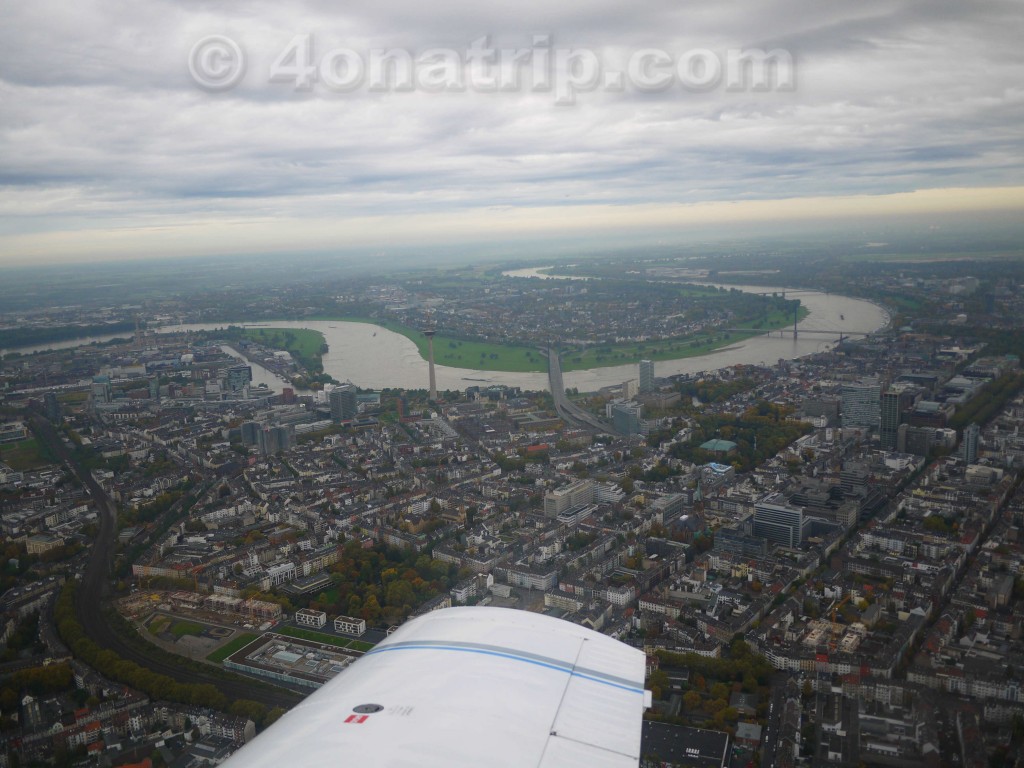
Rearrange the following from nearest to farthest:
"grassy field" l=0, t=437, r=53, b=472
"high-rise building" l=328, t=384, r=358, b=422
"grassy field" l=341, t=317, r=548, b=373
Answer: "grassy field" l=0, t=437, r=53, b=472 → "high-rise building" l=328, t=384, r=358, b=422 → "grassy field" l=341, t=317, r=548, b=373

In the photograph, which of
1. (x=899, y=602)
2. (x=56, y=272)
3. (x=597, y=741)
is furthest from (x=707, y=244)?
(x=597, y=741)

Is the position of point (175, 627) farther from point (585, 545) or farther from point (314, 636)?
point (585, 545)

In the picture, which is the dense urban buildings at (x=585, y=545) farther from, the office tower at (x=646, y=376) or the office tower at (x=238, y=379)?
the office tower at (x=238, y=379)

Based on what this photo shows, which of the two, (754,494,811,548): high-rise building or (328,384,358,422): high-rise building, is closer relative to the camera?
(754,494,811,548): high-rise building

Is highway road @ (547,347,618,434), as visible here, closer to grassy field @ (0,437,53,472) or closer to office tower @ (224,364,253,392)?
office tower @ (224,364,253,392)

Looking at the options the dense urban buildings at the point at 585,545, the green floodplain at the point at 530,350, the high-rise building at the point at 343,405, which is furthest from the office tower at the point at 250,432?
the green floodplain at the point at 530,350

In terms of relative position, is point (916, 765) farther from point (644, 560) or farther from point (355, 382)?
point (355, 382)

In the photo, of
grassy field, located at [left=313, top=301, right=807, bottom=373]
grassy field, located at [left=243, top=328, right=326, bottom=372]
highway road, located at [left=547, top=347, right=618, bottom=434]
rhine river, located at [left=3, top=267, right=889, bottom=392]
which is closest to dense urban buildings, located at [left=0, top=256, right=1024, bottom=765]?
highway road, located at [left=547, top=347, right=618, bottom=434]
